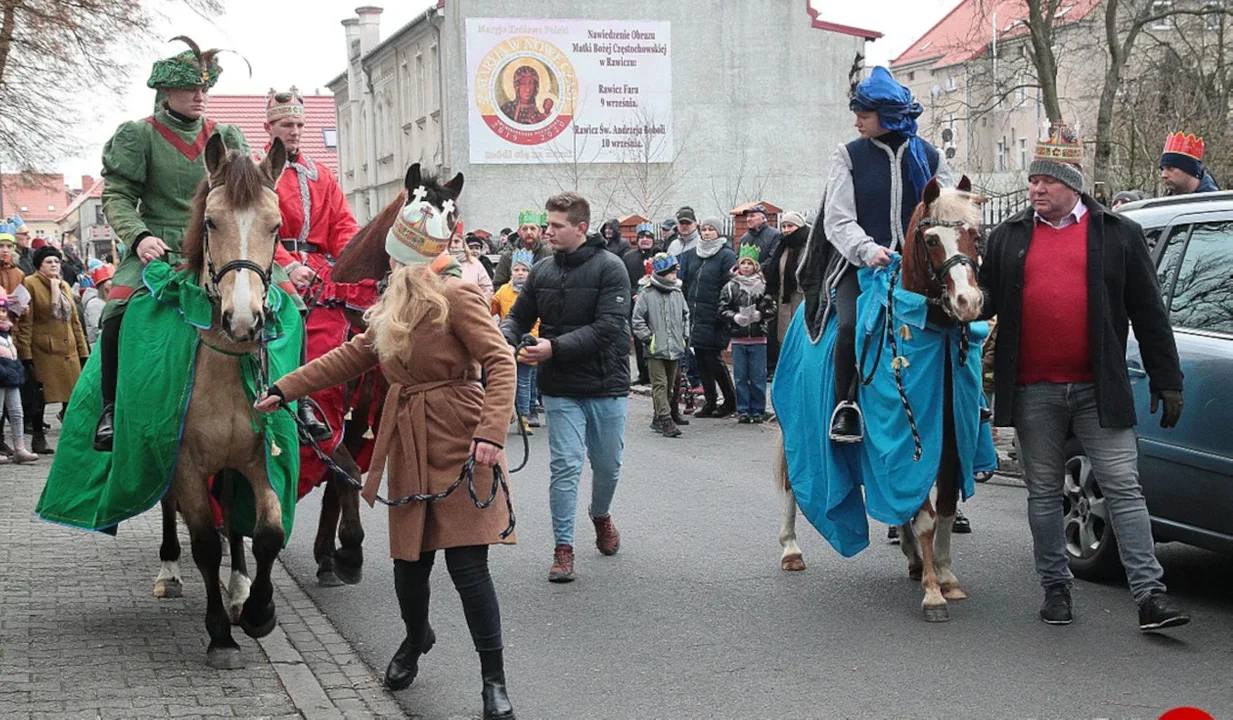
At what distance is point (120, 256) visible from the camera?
753 cm

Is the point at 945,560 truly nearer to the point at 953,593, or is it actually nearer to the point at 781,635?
the point at 953,593

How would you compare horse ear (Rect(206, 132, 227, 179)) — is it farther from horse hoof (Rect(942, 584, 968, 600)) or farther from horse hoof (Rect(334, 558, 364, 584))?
horse hoof (Rect(942, 584, 968, 600))

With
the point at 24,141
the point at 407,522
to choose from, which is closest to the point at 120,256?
the point at 407,522

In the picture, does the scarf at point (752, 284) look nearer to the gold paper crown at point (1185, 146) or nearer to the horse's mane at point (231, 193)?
the gold paper crown at point (1185, 146)

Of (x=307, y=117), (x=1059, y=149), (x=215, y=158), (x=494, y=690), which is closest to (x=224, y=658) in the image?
(x=494, y=690)

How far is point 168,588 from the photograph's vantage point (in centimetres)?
804

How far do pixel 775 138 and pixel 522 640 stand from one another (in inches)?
1544

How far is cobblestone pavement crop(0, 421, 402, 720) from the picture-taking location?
591 centimetres

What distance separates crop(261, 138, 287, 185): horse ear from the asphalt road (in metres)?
2.25

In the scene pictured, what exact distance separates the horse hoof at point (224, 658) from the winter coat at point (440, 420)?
118 cm

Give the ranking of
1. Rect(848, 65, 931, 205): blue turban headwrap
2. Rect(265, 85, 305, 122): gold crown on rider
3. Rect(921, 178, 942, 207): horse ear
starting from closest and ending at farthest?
Rect(921, 178, 942, 207): horse ear
Rect(848, 65, 931, 205): blue turban headwrap
Rect(265, 85, 305, 122): gold crown on rider

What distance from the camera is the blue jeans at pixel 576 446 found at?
8500 mm

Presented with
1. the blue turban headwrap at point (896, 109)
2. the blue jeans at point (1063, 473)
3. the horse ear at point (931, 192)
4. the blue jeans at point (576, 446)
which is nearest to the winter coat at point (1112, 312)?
the blue jeans at point (1063, 473)

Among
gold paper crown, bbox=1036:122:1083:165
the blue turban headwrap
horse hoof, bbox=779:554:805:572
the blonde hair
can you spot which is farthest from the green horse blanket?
gold paper crown, bbox=1036:122:1083:165
